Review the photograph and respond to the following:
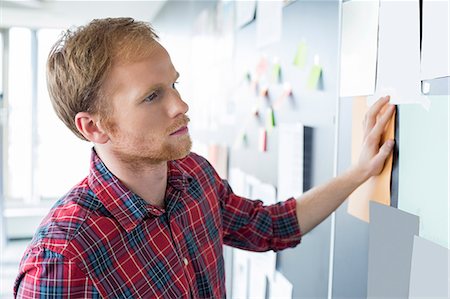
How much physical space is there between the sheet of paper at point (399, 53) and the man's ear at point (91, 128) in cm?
55

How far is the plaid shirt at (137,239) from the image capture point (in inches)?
35.0

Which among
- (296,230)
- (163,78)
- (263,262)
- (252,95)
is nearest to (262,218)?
(296,230)

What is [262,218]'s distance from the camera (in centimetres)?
120

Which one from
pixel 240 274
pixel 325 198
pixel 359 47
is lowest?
pixel 240 274

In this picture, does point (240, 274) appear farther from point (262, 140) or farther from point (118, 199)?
point (118, 199)

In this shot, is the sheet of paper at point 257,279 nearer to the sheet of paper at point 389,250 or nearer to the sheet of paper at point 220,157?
the sheet of paper at point 220,157

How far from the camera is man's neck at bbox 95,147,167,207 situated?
3.40 ft

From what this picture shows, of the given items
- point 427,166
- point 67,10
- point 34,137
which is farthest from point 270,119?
point 34,137

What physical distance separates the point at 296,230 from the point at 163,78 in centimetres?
47

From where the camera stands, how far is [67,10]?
2.84 metres

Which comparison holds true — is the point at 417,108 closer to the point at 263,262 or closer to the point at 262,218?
the point at 262,218

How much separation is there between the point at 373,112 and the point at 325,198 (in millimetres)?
231

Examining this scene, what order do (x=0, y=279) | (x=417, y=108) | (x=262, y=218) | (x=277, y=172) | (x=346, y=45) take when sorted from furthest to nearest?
(x=0, y=279) < (x=277, y=172) < (x=262, y=218) < (x=346, y=45) < (x=417, y=108)

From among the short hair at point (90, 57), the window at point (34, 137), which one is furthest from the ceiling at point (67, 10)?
the short hair at point (90, 57)
